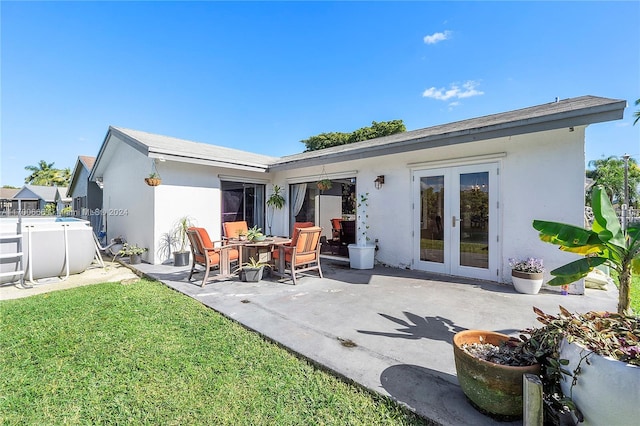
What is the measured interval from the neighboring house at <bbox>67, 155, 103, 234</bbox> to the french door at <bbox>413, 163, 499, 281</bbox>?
13.8 meters

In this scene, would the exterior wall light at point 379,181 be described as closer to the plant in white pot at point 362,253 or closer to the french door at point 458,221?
the french door at point 458,221

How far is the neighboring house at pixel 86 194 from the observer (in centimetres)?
1284

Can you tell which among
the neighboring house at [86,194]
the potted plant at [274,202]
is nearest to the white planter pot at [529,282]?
the potted plant at [274,202]

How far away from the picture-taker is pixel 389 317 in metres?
3.98

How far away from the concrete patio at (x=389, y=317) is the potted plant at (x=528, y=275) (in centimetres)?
17

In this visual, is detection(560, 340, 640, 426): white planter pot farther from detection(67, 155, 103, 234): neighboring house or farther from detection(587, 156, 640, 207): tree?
detection(587, 156, 640, 207): tree

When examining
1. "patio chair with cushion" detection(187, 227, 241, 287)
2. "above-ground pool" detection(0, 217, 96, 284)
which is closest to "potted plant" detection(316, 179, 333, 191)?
"patio chair with cushion" detection(187, 227, 241, 287)

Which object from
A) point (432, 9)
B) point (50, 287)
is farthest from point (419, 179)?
point (50, 287)

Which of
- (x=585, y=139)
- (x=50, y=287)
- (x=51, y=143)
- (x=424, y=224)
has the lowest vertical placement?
(x=50, y=287)

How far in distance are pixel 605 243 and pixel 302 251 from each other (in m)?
4.91

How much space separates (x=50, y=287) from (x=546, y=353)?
8.86 metres

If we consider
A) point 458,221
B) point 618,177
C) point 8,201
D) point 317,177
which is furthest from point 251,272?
point 8,201

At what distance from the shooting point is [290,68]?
1193 cm

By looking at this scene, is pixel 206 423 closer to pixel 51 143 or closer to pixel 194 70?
pixel 194 70
